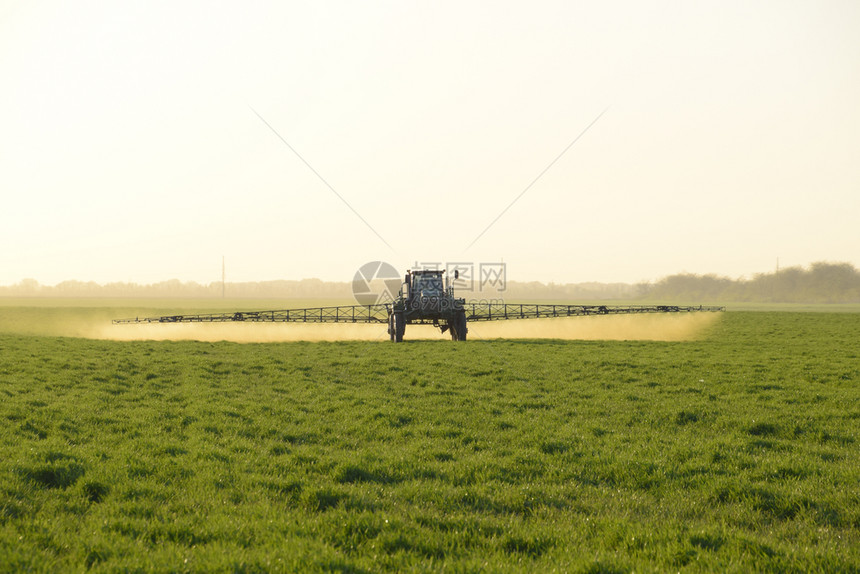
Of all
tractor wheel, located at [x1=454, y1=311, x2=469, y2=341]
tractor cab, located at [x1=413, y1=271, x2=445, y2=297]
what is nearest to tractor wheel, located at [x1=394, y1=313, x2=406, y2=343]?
tractor cab, located at [x1=413, y1=271, x2=445, y2=297]

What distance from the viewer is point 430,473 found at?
766 centimetres

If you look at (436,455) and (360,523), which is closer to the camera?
(360,523)

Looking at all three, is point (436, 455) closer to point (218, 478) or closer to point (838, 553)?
point (218, 478)

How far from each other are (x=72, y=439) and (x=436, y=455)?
6607 millimetres

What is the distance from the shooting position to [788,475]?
7516 mm

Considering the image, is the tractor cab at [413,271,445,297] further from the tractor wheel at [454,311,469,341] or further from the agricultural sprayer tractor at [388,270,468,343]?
the tractor wheel at [454,311,469,341]

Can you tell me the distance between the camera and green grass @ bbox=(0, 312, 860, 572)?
510 centimetres

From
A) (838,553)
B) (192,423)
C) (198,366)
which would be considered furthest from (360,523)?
(198,366)

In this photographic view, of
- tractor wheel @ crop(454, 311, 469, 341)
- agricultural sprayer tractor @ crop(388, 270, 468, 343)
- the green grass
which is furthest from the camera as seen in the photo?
tractor wheel @ crop(454, 311, 469, 341)

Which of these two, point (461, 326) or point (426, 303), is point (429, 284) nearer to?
point (426, 303)

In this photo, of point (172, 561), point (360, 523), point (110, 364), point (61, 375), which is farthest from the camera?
point (110, 364)

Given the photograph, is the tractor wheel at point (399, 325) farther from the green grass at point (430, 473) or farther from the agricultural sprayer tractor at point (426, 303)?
the green grass at point (430, 473)

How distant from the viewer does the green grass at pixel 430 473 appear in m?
5.10

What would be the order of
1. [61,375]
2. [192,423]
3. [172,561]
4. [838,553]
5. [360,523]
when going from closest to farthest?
[172,561], [838,553], [360,523], [192,423], [61,375]
